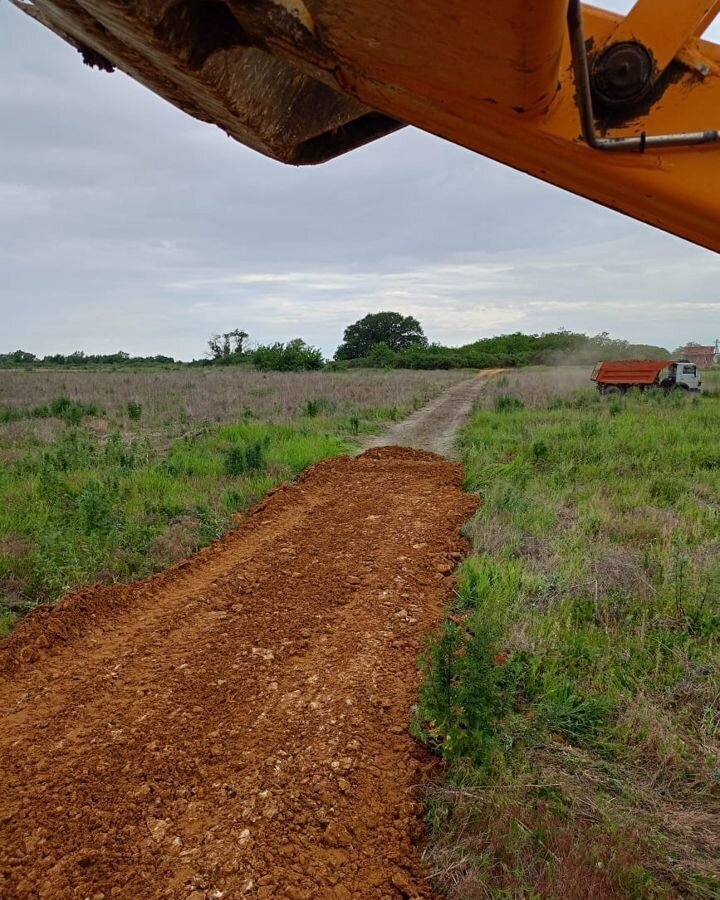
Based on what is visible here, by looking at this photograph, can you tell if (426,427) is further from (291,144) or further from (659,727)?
(291,144)

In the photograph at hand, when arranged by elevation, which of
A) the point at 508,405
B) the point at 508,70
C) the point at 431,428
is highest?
the point at 508,70

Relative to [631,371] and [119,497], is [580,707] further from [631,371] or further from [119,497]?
[631,371]

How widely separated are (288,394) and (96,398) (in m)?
6.58

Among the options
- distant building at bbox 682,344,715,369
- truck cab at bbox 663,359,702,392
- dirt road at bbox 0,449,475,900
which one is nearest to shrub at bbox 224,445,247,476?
dirt road at bbox 0,449,475,900

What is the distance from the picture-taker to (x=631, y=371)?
72.2ft

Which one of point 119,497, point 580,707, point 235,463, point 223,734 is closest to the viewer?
point 223,734

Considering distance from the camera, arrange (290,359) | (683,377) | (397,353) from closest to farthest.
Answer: (683,377) < (290,359) < (397,353)

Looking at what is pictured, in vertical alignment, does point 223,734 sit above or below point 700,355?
below

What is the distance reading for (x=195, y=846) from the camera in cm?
226

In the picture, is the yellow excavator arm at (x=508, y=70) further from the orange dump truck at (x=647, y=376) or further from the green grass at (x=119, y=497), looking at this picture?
the orange dump truck at (x=647, y=376)

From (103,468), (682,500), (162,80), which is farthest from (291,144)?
(103,468)

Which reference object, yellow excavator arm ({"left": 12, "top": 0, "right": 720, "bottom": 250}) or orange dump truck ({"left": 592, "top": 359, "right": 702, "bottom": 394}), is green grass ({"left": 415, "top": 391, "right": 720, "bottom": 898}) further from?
orange dump truck ({"left": 592, "top": 359, "right": 702, "bottom": 394})

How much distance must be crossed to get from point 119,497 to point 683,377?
67.6 ft

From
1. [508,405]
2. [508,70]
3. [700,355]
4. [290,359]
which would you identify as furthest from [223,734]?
[700,355]
